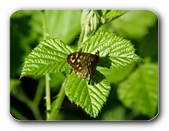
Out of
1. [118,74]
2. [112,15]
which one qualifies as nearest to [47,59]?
[112,15]

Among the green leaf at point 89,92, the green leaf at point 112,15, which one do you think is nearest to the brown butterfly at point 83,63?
the green leaf at point 89,92

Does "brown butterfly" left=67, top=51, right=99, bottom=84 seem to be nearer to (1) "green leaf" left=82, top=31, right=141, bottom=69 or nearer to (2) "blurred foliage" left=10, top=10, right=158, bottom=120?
(1) "green leaf" left=82, top=31, right=141, bottom=69

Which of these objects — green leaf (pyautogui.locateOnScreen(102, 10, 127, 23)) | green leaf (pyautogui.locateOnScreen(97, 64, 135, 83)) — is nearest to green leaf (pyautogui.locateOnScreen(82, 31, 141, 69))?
green leaf (pyautogui.locateOnScreen(102, 10, 127, 23))

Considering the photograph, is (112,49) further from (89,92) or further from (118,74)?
(118,74)
